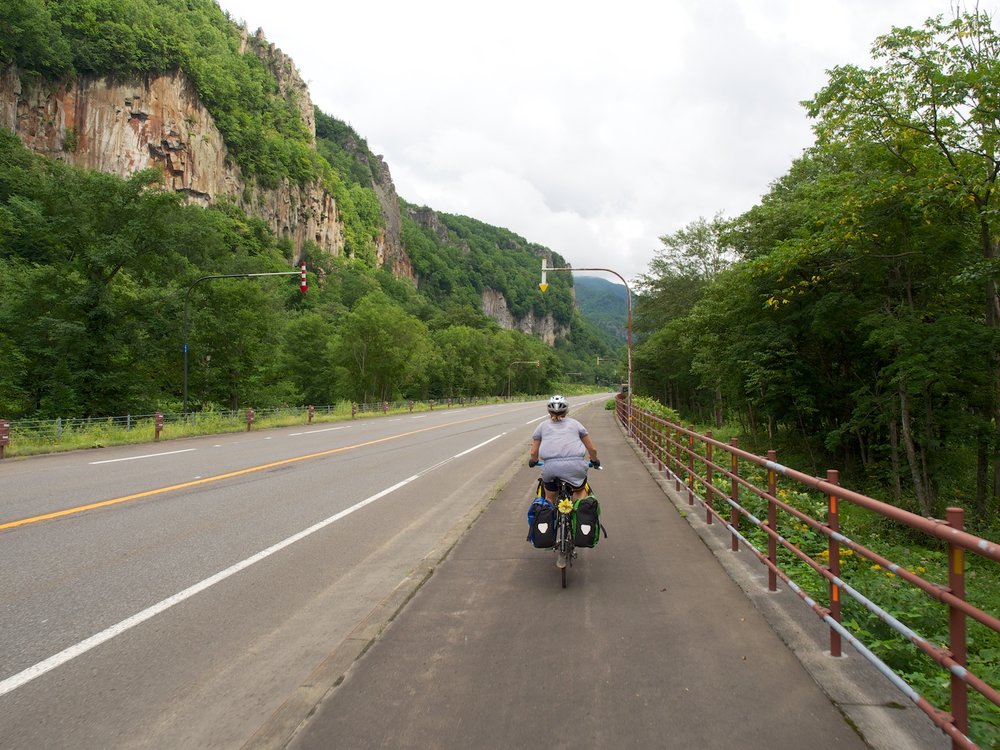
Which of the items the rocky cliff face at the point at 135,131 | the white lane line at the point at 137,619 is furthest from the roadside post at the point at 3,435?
the rocky cliff face at the point at 135,131

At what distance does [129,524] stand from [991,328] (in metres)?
17.1

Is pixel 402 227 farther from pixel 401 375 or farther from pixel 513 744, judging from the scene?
pixel 513 744

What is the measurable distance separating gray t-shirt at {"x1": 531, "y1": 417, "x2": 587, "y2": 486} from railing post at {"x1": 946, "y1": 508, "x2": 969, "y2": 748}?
3.66m

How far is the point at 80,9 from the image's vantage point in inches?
3514

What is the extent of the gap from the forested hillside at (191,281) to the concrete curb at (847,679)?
93.1 feet

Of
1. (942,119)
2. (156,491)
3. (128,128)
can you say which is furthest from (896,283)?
(128,128)

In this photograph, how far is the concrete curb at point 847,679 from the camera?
9.27 feet

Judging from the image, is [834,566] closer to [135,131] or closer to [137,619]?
[137,619]

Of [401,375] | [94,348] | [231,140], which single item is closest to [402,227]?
[231,140]

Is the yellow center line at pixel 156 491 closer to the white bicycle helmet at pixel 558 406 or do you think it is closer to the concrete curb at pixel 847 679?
the white bicycle helmet at pixel 558 406

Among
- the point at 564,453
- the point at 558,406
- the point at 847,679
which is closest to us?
Answer: the point at 847,679

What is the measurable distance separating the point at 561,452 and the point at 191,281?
35344mm

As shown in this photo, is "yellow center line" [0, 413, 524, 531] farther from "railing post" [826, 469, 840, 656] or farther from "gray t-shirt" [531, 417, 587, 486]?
"railing post" [826, 469, 840, 656]

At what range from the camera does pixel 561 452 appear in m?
6.10
